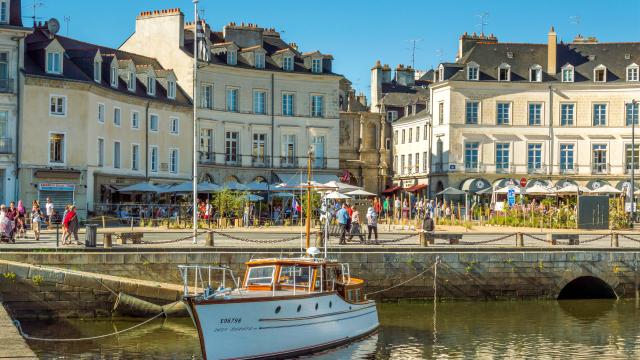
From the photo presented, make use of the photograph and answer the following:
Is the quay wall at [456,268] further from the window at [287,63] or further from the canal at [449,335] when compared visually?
the window at [287,63]

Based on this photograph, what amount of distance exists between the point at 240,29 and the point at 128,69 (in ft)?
46.3

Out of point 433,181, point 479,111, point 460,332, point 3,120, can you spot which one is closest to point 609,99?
point 479,111

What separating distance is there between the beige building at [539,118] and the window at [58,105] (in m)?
31.7

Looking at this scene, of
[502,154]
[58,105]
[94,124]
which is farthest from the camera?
[502,154]

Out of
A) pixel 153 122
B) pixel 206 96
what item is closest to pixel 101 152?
pixel 153 122

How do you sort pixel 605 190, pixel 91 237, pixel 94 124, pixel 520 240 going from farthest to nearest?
pixel 605 190
pixel 94 124
pixel 520 240
pixel 91 237

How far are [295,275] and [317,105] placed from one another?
148 feet

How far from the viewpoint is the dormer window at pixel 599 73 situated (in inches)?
2896

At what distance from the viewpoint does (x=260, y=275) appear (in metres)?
25.8

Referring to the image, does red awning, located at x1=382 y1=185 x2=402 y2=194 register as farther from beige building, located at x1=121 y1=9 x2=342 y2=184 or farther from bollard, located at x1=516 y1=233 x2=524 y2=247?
bollard, located at x1=516 y1=233 x2=524 y2=247

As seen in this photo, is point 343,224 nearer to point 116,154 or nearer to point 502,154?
point 116,154

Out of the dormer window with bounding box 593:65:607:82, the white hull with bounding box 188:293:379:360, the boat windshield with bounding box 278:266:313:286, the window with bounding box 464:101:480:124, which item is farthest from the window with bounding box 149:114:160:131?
the boat windshield with bounding box 278:266:313:286

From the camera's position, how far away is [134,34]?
6606 cm

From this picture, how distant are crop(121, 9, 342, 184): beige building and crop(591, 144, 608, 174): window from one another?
61.5 ft
